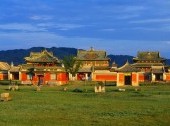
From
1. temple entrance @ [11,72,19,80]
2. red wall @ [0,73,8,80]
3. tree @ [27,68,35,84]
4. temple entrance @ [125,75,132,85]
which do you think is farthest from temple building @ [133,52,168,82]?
red wall @ [0,73,8,80]

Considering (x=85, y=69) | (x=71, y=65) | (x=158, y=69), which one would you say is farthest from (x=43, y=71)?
(x=158, y=69)

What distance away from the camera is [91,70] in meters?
109

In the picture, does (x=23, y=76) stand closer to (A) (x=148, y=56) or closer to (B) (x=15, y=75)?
Result: (B) (x=15, y=75)

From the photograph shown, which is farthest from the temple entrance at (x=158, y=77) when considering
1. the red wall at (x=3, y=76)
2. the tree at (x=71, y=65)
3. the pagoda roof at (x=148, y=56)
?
the red wall at (x=3, y=76)

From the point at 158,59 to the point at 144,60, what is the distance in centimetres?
363

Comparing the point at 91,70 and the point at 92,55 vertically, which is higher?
the point at 92,55

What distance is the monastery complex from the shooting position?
91.7 metres

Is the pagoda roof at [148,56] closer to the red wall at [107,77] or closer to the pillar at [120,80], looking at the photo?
the red wall at [107,77]

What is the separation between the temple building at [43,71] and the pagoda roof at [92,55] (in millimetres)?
18473

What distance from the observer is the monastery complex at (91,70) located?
9169 centimetres

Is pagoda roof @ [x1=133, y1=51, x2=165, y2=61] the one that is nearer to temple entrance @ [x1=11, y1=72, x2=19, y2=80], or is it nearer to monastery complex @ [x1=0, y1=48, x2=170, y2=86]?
monastery complex @ [x1=0, y1=48, x2=170, y2=86]

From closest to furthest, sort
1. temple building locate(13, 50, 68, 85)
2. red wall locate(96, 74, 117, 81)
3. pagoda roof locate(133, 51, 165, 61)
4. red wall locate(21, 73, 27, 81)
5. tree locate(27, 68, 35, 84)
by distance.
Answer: temple building locate(13, 50, 68, 85) → tree locate(27, 68, 35, 84) → red wall locate(21, 73, 27, 81) → red wall locate(96, 74, 117, 81) → pagoda roof locate(133, 51, 165, 61)

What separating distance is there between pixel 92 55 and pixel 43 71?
86.2 feet

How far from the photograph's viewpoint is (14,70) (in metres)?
116
